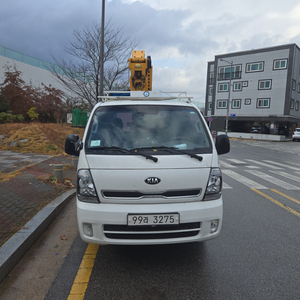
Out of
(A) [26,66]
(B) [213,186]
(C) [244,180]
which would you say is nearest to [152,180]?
(B) [213,186]

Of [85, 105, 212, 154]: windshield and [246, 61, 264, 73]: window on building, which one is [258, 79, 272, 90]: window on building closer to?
[246, 61, 264, 73]: window on building

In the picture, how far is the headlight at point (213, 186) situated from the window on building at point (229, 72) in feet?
150

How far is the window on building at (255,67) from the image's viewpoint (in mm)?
42875

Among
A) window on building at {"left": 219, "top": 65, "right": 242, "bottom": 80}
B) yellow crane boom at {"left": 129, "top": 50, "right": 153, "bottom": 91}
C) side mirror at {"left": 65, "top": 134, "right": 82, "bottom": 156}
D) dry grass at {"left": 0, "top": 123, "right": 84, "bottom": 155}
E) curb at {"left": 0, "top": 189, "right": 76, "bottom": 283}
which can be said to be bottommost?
curb at {"left": 0, "top": 189, "right": 76, "bottom": 283}

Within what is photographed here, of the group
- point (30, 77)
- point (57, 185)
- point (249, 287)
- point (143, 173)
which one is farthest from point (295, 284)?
point (30, 77)

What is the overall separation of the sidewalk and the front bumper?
104 centimetres

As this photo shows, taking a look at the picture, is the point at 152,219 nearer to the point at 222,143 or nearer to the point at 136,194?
the point at 136,194

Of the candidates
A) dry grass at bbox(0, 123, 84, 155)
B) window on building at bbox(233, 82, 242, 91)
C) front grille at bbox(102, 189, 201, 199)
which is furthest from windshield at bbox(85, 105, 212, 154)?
window on building at bbox(233, 82, 242, 91)

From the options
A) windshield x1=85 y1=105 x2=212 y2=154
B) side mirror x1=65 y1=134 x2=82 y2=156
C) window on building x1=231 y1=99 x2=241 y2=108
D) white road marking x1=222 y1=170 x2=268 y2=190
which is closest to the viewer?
windshield x1=85 y1=105 x2=212 y2=154

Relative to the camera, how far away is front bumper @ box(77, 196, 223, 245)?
Result: 9.09ft

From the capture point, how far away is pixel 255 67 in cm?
4356

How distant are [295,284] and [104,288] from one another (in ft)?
6.60

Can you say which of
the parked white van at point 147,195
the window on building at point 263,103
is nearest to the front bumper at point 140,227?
the parked white van at point 147,195

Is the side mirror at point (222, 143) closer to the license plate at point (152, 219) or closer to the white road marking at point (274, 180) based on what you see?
the license plate at point (152, 219)
